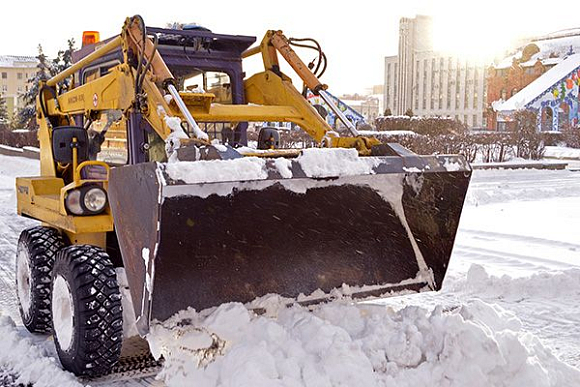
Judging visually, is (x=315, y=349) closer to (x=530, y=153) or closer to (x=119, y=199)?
(x=119, y=199)

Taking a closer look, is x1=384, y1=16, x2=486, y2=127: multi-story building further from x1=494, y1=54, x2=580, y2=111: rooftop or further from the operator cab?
the operator cab

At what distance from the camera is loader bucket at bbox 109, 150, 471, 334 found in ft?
11.0

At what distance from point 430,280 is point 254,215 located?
1.41 m

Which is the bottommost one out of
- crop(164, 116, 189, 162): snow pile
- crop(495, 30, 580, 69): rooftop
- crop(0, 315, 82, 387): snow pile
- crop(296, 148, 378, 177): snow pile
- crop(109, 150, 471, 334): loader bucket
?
crop(0, 315, 82, 387): snow pile

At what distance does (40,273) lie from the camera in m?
4.54

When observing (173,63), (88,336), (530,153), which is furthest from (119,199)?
(530,153)

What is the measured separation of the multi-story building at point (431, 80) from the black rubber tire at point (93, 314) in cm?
5753

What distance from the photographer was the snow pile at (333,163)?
3.53 m

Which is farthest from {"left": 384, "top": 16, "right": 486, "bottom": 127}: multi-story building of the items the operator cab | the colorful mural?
the operator cab

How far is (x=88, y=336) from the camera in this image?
3725 mm

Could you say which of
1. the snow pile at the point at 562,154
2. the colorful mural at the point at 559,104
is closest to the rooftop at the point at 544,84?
the colorful mural at the point at 559,104

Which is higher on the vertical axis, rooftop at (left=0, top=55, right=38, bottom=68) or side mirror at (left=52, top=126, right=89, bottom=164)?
rooftop at (left=0, top=55, right=38, bottom=68)

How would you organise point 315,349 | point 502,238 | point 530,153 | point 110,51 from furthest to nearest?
point 530,153 → point 502,238 → point 110,51 → point 315,349

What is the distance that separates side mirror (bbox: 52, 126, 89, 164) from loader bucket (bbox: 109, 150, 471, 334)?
1.06 m
